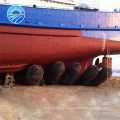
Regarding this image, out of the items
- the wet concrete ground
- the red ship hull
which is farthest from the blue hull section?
the wet concrete ground

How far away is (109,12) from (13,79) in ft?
16.0

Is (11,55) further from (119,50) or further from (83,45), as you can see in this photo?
(119,50)

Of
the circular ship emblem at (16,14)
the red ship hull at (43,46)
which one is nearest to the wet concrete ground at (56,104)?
the red ship hull at (43,46)

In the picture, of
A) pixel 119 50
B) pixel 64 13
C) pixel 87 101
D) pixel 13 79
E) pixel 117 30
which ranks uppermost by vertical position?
pixel 64 13

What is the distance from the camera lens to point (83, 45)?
8.69 m

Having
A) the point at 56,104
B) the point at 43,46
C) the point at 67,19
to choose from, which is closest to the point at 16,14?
the point at 43,46

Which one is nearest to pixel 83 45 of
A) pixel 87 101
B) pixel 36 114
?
pixel 87 101

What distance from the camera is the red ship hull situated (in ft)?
24.7

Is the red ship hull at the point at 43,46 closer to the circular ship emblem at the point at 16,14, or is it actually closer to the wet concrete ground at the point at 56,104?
the circular ship emblem at the point at 16,14

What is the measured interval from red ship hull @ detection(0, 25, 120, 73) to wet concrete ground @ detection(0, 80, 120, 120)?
111 centimetres

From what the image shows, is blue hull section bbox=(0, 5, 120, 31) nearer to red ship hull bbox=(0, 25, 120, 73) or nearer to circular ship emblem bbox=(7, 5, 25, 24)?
circular ship emblem bbox=(7, 5, 25, 24)

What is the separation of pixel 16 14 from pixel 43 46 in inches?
58.8

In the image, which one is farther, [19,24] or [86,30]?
[86,30]

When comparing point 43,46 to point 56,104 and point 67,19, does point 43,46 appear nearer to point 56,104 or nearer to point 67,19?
point 67,19
